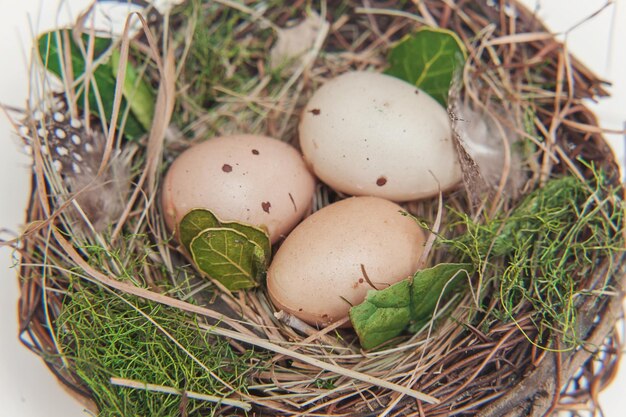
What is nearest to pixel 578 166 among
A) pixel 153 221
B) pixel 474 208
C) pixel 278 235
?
pixel 474 208

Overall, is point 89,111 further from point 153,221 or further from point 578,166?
point 578,166

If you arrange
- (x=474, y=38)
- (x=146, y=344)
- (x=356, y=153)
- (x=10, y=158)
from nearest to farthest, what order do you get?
(x=146, y=344) < (x=356, y=153) < (x=474, y=38) < (x=10, y=158)

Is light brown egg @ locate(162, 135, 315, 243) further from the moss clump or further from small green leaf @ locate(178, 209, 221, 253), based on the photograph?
the moss clump

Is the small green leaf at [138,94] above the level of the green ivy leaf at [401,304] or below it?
above

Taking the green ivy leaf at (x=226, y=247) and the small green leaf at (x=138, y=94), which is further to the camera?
the small green leaf at (x=138, y=94)

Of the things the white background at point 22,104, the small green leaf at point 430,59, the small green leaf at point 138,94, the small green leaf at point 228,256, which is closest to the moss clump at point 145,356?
the small green leaf at point 228,256

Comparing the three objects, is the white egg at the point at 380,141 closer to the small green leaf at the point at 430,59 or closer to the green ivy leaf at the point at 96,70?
the small green leaf at the point at 430,59

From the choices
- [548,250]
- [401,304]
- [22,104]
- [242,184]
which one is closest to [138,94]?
[242,184]
